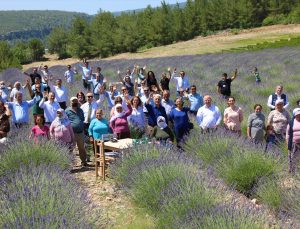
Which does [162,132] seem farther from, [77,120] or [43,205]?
[43,205]

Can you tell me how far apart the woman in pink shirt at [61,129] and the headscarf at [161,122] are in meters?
1.64

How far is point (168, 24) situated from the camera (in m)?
70.2

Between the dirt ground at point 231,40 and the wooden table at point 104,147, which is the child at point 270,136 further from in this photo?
the dirt ground at point 231,40

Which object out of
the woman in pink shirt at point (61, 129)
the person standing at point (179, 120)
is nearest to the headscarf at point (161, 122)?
the person standing at point (179, 120)

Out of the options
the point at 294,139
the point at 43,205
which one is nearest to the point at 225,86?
the point at 294,139

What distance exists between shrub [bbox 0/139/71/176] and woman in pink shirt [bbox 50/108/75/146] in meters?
0.37

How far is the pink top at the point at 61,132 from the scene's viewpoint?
7.91 metres

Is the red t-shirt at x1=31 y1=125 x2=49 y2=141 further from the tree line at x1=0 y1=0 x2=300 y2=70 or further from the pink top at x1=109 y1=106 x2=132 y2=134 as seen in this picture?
the tree line at x1=0 y1=0 x2=300 y2=70

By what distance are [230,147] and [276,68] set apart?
49.2 ft

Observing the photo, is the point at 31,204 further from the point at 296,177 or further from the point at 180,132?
the point at 180,132

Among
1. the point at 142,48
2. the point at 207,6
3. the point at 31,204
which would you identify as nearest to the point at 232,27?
the point at 207,6

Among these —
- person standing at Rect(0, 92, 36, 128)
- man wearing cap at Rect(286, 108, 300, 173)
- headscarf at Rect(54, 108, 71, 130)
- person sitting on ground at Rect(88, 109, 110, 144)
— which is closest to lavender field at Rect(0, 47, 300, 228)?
man wearing cap at Rect(286, 108, 300, 173)

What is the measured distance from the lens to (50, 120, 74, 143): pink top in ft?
25.9

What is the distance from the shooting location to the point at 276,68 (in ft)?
70.2
